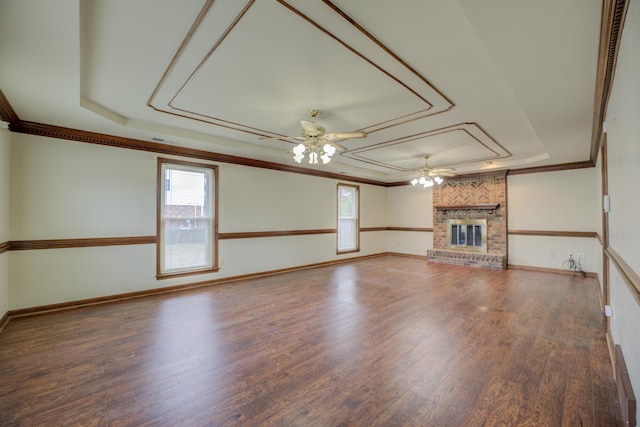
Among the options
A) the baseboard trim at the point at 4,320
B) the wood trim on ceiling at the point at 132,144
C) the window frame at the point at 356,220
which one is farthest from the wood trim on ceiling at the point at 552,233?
the baseboard trim at the point at 4,320

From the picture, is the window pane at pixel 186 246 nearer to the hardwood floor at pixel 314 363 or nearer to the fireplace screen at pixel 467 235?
the hardwood floor at pixel 314 363

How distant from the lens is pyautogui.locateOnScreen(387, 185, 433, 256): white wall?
8320 millimetres

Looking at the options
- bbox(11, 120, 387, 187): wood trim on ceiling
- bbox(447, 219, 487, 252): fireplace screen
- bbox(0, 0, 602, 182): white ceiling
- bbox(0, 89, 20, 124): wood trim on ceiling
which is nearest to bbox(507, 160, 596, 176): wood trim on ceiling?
bbox(447, 219, 487, 252): fireplace screen

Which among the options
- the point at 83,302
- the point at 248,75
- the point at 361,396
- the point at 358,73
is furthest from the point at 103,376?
the point at 358,73

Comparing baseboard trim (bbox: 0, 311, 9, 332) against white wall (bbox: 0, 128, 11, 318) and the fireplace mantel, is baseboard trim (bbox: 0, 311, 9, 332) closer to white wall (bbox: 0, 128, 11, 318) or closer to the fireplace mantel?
white wall (bbox: 0, 128, 11, 318)

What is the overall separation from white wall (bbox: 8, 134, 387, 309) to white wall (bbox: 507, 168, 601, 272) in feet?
19.5

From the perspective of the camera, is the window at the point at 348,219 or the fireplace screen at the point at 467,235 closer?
the fireplace screen at the point at 467,235

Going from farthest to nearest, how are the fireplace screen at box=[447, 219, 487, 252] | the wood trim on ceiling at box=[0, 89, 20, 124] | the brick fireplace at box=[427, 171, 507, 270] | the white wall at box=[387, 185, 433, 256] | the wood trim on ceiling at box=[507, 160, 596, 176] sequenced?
the white wall at box=[387, 185, 433, 256]
the fireplace screen at box=[447, 219, 487, 252]
the brick fireplace at box=[427, 171, 507, 270]
the wood trim on ceiling at box=[507, 160, 596, 176]
the wood trim on ceiling at box=[0, 89, 20, 124]

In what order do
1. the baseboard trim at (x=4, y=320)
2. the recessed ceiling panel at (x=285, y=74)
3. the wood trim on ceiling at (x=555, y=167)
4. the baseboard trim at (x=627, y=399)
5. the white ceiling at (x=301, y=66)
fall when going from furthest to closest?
the wood trim on ceiling at (x=555, y=167) → the baseboard trim at (x=4, y=320) → the recessed ceiling panel at (x=285, y=74) → the white ceiling at (x=301, y=66) → the baseboard trim at (x=627, y=399)

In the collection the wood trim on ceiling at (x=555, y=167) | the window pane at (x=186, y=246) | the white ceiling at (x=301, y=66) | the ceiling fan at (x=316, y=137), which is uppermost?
the white ceiling at (x=301, y=66)

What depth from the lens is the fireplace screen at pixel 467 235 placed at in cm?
721

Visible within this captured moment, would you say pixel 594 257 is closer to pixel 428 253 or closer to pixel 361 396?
pixel 428 253

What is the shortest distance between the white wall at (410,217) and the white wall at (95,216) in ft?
15.6

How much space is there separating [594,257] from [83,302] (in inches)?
362
